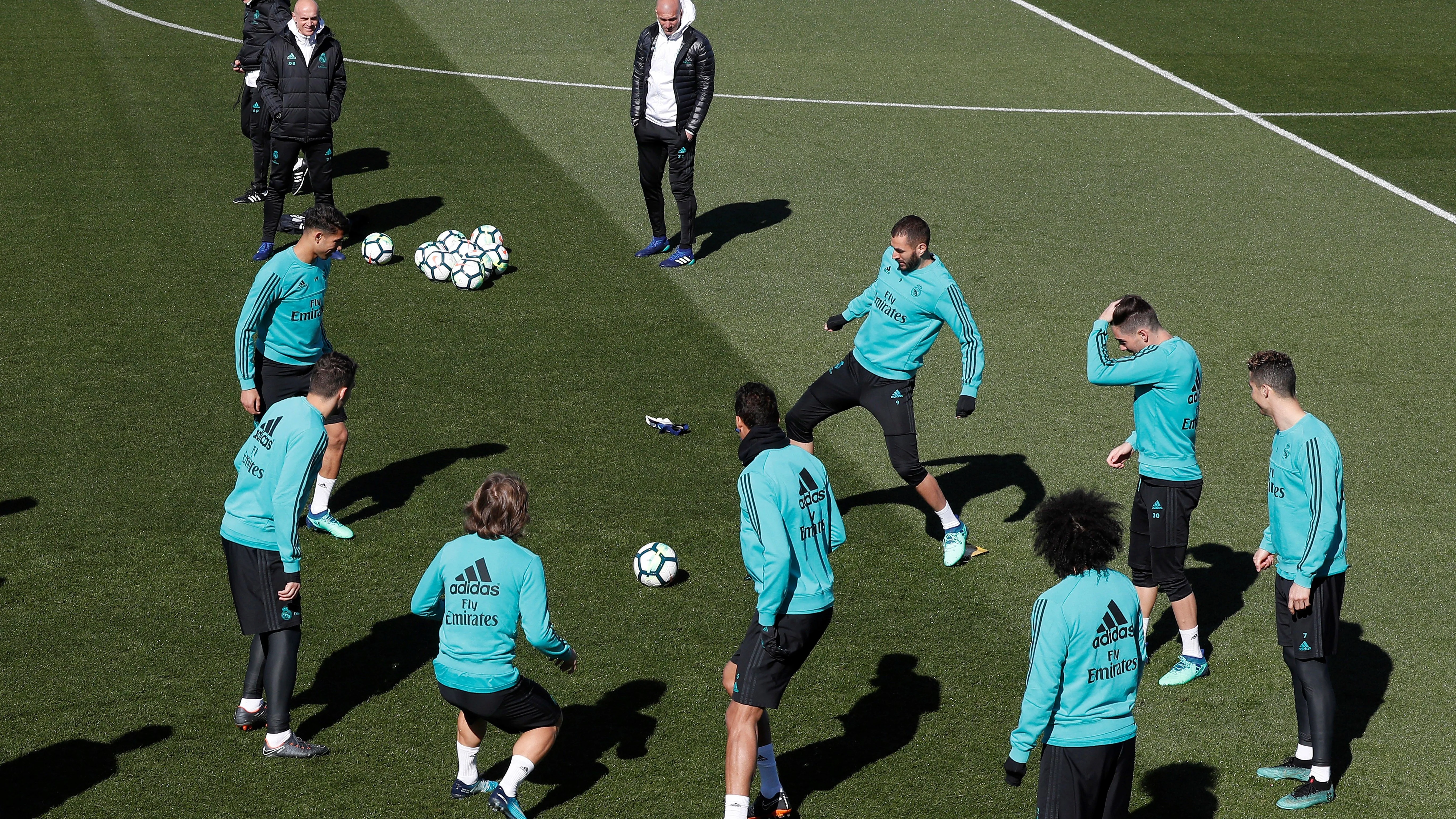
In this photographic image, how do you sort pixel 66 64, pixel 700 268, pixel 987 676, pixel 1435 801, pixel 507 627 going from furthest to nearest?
pixel 66 64 < pixel 700 268 < pixel 987 676 < pixel 1435 801 < pixel 507 627

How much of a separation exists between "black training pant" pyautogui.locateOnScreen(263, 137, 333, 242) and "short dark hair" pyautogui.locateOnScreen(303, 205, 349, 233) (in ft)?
17.2

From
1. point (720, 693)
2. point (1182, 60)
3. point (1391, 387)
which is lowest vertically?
point (720, 693)

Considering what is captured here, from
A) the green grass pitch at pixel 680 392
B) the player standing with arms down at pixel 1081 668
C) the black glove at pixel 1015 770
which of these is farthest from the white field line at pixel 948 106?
the black glove at pixel 1015 770

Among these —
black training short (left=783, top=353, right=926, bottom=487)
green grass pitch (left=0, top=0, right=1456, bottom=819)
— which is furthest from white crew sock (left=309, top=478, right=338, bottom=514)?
black training short (left=783, top=353, right=926, bottom=487)

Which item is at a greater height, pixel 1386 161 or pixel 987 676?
pixel 1386 161

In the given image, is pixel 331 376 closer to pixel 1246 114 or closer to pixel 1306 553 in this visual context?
pixel 1306 553

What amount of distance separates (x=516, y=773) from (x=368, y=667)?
79.9 inches

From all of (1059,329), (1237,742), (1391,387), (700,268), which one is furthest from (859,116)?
(1237,742)

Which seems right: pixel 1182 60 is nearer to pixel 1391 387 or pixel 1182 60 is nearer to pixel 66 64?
pixel 1391 387

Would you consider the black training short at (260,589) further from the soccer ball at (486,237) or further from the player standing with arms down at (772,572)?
the soccer ball at (486,237)

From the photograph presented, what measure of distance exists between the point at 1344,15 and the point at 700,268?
64.4 feet

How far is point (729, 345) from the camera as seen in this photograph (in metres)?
13.3

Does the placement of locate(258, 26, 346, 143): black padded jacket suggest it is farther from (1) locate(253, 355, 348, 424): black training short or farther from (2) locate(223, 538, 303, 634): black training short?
(2) locate(223, 538, 303, 634): black training short

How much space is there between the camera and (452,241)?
14.6m
